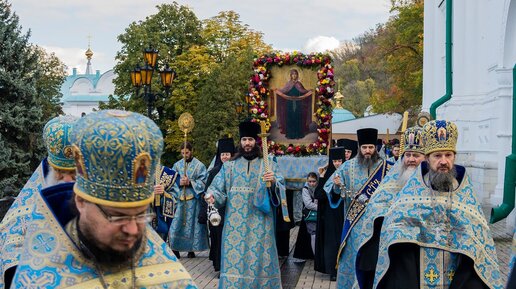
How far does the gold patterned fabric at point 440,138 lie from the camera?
232 inches

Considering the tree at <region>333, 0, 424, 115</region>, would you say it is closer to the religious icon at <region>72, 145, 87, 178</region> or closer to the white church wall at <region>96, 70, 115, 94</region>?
the religious icon at <region>72, 145, 87, 178</region>

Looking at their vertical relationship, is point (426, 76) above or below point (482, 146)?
above

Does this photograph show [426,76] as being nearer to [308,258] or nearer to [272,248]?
[308,258]

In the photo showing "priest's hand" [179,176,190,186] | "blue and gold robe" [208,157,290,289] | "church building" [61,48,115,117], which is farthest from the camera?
"church building" [61,48,115,117]

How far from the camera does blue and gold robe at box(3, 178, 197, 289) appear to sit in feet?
9.46

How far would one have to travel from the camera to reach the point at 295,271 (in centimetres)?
1263

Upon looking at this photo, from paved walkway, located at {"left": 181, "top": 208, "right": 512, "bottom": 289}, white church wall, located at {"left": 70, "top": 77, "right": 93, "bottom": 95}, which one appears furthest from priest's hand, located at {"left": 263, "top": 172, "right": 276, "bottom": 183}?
white church wall, located at {"left": 70, "top": 77, "right": 93, "bottom": 95}

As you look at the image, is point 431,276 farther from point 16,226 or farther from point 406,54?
point 406,54

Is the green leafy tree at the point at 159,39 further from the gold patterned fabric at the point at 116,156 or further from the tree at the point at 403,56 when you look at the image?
the gold patterned fabric at the point at 116,156

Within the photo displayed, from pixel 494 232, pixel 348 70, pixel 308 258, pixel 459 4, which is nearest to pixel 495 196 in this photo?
pixel 494 232

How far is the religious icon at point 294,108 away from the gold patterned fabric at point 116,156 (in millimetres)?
13191

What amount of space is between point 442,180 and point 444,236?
0.36 meters

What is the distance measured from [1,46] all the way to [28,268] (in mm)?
20082

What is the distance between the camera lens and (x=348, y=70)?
85.3 m
